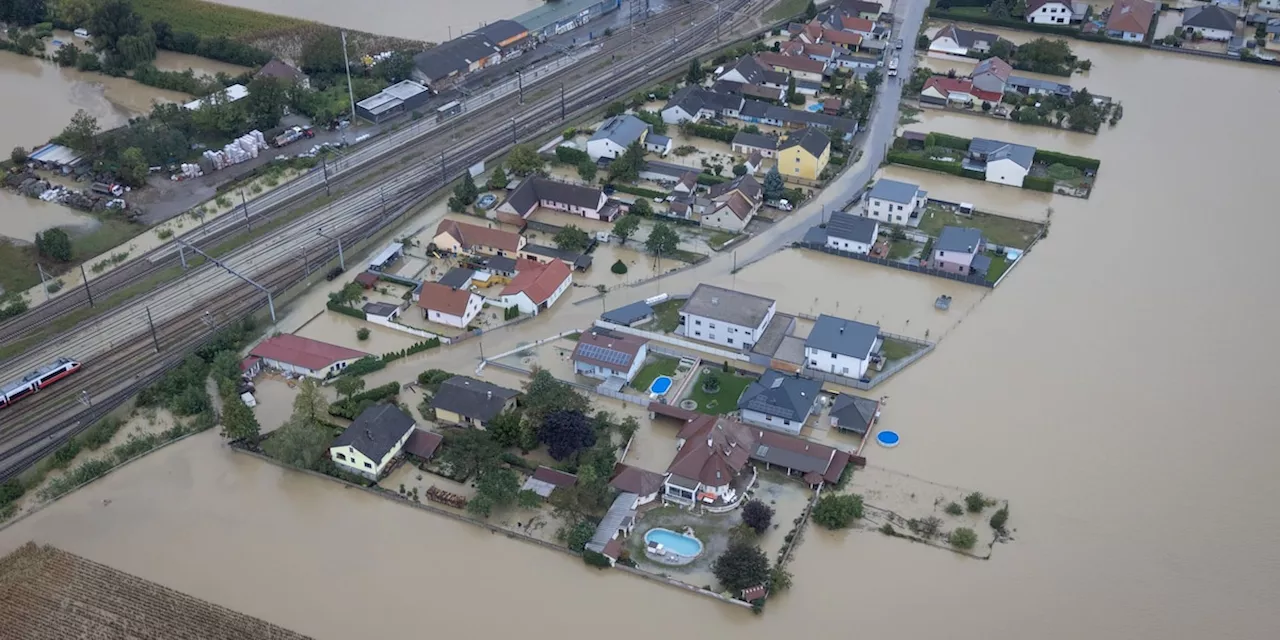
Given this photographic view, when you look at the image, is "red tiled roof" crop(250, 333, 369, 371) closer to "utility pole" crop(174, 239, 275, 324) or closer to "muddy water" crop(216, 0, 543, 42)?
"utility pole" crop(174, 239, 275, 324)

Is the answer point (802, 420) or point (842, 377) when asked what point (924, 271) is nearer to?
point (842, 377)

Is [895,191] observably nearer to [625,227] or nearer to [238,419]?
[625,227]

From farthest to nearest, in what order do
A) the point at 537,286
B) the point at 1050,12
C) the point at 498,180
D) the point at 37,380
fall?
the point at 1050,12
the point at 498,180
the point at 537,286
the point at 37,380

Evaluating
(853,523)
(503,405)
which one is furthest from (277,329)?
(853,523)

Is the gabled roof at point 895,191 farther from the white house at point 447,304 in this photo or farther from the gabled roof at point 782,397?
the white house at point 447,304

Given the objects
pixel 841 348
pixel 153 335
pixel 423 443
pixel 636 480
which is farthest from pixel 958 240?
pixel 153 335
